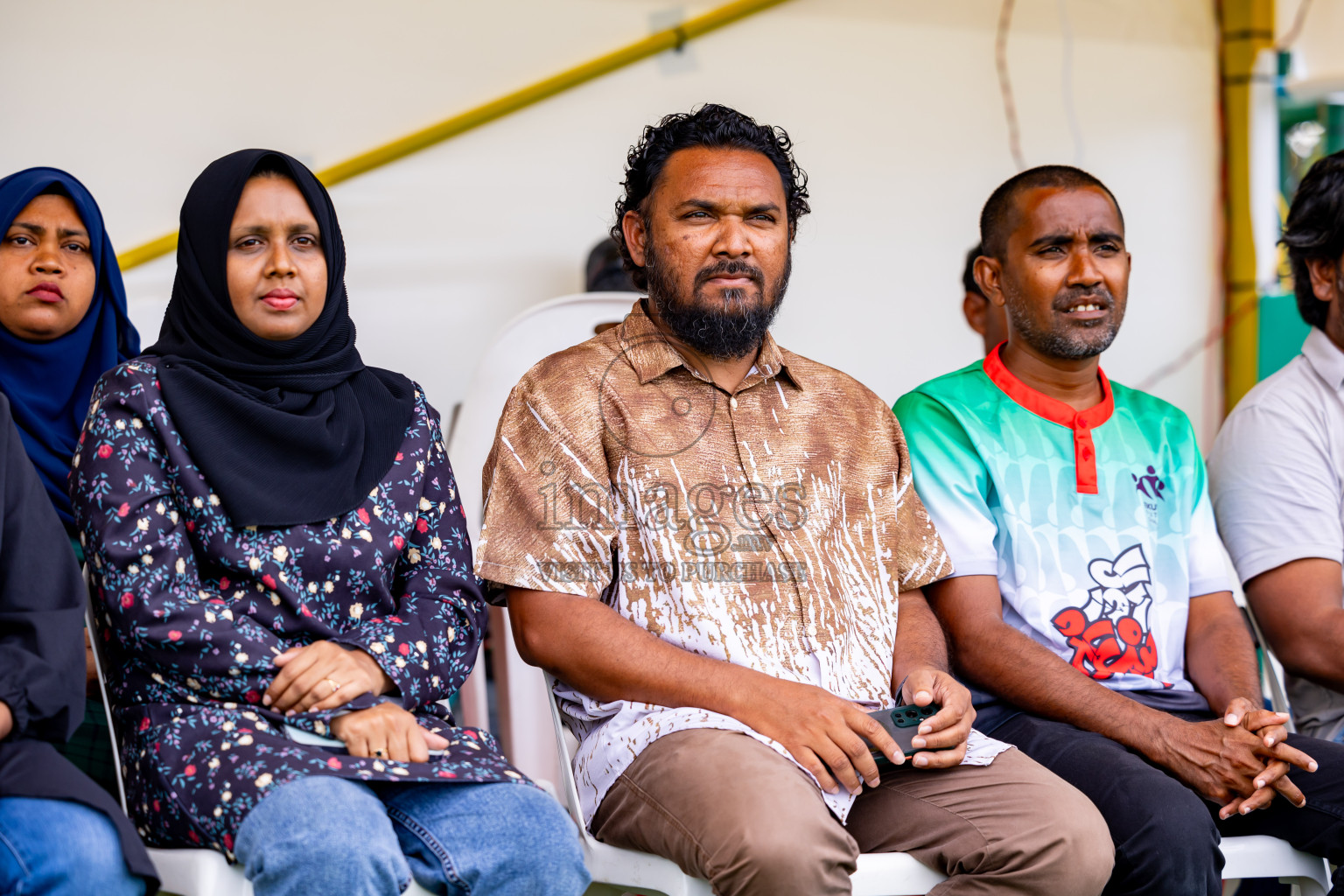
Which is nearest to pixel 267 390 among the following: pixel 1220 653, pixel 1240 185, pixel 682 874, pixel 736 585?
pixel 736 585

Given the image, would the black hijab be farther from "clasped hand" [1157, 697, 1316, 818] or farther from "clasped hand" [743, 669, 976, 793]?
"clasped hand" [1157, 697, 1316, 818]

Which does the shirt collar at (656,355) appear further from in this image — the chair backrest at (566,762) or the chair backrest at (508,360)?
the chair backrest at (508,360)

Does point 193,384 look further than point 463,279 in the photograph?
No

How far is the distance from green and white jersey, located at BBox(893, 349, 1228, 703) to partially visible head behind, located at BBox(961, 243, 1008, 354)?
0.96 meters

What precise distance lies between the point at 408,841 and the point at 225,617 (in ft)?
1.35

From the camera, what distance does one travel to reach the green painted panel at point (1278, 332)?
4.02 meters

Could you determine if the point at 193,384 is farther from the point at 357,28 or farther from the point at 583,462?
the point at 357,28

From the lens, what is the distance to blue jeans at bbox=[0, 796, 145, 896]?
4.89 ft

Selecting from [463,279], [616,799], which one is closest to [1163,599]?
[616,799]

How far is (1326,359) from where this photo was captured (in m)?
2.59

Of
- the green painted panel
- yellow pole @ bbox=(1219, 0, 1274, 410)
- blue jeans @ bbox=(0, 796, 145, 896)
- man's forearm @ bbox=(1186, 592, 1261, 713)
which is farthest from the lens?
yellow pole @ bbox=(1219, 0, 1274, 410)

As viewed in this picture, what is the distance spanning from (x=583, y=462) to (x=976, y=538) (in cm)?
75

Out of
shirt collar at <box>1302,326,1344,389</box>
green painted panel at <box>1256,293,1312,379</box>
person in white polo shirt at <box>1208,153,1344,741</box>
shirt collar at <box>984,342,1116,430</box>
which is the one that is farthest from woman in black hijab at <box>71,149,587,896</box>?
green painted panel at <box>1256,293,1312,379</box>

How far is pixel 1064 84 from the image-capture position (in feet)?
13.3
